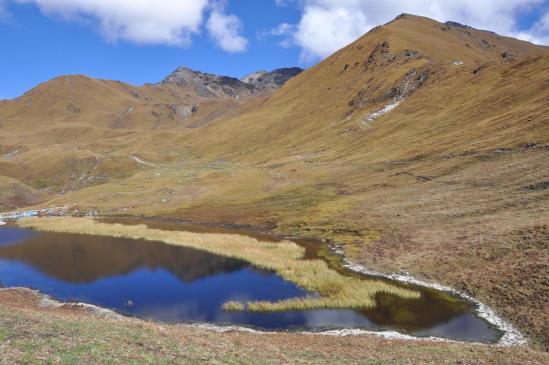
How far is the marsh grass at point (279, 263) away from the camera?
Answer: 4416 centimetres

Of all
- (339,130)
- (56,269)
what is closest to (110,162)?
(339,130)

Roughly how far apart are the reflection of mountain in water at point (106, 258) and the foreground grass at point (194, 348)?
2794cm

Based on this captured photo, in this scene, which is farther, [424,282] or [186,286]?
[186,286]

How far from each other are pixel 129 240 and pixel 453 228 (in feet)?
185

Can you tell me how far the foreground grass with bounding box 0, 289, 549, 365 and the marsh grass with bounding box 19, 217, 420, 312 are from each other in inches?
375

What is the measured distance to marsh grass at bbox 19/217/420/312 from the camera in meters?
44.2

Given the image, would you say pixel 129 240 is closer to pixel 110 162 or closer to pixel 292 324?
pixel 292 324

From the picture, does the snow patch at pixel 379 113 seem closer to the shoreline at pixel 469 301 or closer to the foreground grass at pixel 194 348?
the shoreline at pixel 469 301

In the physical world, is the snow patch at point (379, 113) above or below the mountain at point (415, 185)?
above

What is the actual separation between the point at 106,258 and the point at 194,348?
49.6m

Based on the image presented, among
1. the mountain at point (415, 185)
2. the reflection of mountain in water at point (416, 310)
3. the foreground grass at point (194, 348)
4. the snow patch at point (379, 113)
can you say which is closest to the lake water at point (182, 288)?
the reflection of mountain in water at point (416, 310)

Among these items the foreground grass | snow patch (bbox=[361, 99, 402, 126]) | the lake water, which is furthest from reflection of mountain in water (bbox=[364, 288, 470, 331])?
snow patch (bbox=[361, 99, 402, 126])

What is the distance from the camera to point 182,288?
53.4m

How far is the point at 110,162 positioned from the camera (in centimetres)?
19638
